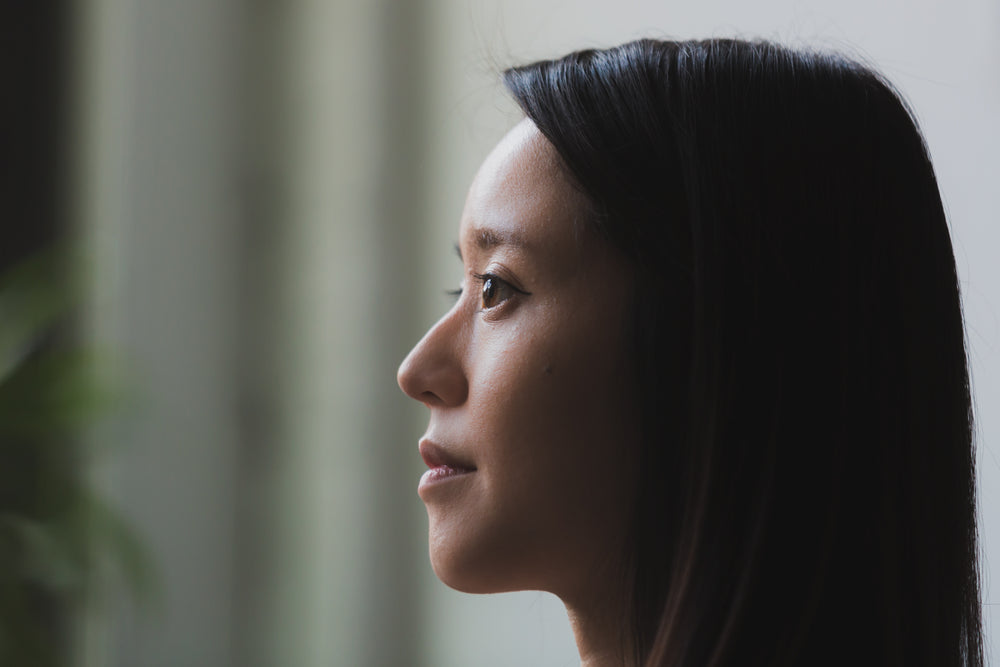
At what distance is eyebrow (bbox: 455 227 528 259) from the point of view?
86 cm

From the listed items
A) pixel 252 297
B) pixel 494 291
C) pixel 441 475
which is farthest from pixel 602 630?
pixel 252 297

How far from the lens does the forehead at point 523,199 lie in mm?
843

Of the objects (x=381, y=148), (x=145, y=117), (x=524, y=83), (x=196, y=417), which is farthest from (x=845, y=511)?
(x=145, y=117)

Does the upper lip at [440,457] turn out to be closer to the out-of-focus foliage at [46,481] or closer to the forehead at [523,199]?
the forehead at [523,199]

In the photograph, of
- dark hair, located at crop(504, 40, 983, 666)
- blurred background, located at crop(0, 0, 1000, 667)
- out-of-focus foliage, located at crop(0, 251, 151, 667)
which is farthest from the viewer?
blurred background, located at crop(0, 0, 1000, 667)

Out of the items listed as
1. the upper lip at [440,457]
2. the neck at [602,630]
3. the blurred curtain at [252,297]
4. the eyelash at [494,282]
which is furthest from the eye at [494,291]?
the blurred curtain at [252,297]

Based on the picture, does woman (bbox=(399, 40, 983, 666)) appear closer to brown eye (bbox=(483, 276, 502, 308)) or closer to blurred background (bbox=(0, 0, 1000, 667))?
brown eye (bbox=(483, 276, 502, 308))

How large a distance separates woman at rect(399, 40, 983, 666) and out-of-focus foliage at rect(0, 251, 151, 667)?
1.44m

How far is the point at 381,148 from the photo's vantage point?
7.73 feet

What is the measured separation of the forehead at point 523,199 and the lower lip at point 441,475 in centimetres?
19

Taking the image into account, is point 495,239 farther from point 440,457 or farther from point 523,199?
point 440,457

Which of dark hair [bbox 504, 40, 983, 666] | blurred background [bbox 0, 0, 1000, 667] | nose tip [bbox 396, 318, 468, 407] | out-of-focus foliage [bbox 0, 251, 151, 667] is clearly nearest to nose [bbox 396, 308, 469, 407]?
→ nose tip [bbox 396, 318, 468, 407]

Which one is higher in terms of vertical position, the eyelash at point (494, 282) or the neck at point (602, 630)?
the eyelash at point (494, 282)

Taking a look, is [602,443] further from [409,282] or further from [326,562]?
[326,562]
